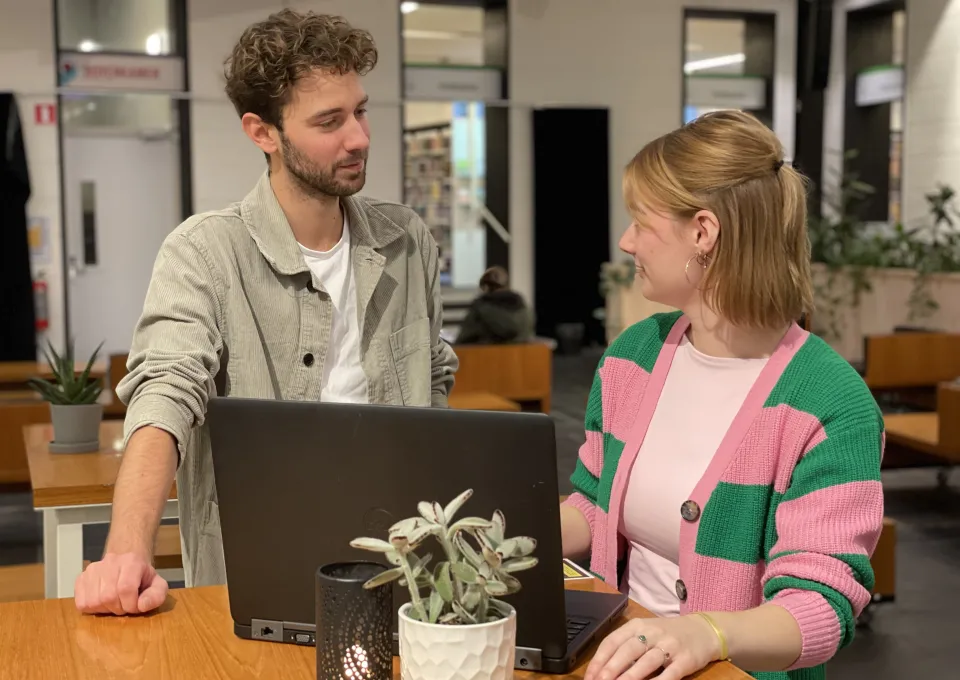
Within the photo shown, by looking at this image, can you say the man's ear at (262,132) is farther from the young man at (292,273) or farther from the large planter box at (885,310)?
the large planter box at (885,310)

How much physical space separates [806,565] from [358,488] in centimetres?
64

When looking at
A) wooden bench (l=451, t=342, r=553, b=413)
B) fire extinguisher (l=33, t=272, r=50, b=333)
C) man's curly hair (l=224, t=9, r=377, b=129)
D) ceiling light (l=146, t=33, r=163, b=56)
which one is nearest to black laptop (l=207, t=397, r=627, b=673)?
man's curly hair (l=224, t=9, r=377, b=129)

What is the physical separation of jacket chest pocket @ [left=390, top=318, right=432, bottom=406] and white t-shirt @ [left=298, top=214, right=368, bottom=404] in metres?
0.08

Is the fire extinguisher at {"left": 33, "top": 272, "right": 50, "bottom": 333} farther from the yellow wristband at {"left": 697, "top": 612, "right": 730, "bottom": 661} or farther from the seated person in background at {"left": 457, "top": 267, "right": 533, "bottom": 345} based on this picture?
the yellow wristband at {"left": 697, "top": 612, "right": 730, "bottom": 661}

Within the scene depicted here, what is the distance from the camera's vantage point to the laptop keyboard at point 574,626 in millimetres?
1365

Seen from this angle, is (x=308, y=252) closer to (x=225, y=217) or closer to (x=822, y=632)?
(x=225, y=217)

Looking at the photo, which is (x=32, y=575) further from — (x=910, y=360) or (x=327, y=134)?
(x=910, y=360)

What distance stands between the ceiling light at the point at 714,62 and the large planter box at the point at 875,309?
3.76 metres

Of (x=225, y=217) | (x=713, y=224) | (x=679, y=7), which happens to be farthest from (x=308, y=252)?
(x=679, y=7)

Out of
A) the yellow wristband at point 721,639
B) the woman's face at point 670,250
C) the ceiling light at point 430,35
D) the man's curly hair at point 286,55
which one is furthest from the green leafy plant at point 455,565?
the ceiling light at point 430,35

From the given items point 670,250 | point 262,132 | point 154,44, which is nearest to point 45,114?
point 154,44

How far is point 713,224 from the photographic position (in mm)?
1785

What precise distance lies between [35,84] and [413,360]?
34.3ft

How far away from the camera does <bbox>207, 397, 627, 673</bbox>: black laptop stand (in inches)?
49.1
